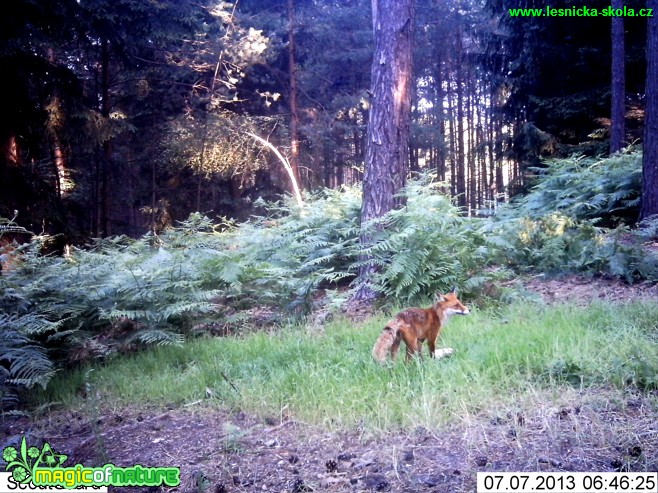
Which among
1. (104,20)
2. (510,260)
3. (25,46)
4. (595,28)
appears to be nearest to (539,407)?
(510,260)

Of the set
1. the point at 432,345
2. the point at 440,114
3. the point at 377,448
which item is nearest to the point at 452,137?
the point at 440,114

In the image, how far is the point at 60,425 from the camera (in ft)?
11.4

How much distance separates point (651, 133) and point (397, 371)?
745cm

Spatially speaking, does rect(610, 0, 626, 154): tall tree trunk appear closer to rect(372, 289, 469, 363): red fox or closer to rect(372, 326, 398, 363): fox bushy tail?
rect(372, 289, 469, 363): red fox

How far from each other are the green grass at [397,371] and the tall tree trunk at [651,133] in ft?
15.1

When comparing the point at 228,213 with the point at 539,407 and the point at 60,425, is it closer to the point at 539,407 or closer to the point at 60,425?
the point at 60,425

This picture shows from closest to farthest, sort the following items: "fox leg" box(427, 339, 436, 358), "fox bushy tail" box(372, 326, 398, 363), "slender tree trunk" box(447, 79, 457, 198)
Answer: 1. "fox bushy tail" box(372, 326, 398, 363)
2. "fox leg" box(427, 339, 436, 358)
3. "slender tree trunk" box(447, 79, 457, 198)

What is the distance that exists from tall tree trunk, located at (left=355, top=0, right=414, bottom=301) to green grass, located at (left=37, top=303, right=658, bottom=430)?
240cm

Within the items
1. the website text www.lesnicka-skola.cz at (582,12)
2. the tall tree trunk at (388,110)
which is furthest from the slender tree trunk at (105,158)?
the website text www.lesnicka-skola.cz at (582,12)

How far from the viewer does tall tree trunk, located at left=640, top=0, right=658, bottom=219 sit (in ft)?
26.5

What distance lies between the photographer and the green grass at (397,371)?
2.90 meters

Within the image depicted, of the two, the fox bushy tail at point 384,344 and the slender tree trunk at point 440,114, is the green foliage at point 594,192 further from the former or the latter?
the slender tree trunk at point 440,114

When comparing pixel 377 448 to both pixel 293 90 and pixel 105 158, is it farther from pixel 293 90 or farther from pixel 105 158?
pixel 293 90

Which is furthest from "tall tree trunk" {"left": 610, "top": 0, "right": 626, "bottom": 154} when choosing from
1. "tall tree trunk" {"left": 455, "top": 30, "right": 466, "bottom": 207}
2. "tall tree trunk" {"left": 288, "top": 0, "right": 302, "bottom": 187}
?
"tall tree trunk" {"left": 455, "top": 30, "right": 466, "bottom": 207}
